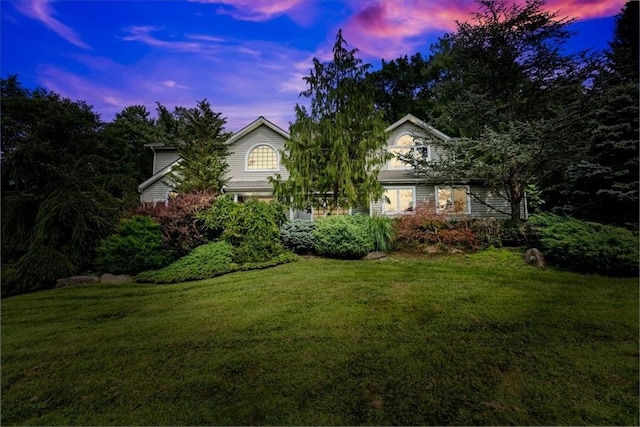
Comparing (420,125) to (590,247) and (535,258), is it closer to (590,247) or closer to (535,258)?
(535,258)

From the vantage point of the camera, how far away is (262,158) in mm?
13922

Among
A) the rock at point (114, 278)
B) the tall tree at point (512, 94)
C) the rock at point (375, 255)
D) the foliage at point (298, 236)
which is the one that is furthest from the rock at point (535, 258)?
the rock at point (114, 278)

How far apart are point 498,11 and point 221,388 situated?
11.5m

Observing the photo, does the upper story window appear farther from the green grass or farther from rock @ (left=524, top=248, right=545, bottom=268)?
the green grass

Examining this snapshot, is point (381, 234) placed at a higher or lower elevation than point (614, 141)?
lower

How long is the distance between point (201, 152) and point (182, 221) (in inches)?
188

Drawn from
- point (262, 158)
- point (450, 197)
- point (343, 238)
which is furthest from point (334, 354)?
point (262, 158)

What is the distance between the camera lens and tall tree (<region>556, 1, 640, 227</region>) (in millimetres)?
5625

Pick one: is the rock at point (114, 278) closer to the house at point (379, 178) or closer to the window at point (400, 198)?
the house at point (379, 178)

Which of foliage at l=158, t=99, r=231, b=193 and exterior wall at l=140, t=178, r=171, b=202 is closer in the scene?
foliage at l=158, t=99, r=231, b=193

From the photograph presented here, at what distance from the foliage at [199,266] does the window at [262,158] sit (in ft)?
22.8

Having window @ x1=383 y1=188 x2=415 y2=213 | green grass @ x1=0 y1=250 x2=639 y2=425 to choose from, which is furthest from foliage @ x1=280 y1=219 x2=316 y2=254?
window @ x1=383 y1=188 x2=415 y2=213

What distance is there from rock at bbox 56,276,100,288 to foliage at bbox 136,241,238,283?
1045 mm

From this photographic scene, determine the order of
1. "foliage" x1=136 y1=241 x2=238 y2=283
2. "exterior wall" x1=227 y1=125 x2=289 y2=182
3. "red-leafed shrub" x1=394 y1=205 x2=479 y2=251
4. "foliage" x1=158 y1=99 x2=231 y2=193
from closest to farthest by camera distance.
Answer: "foliage" x1=136 y1=241 x2=238 y2=283
"red-leafed shrub" x1=394 y1=205 x2=479 y2=251
"foliage" x1=158 y1=99 x2=231 y2=193
"exterior wall" x1=227 y1=125 x2=289 y2=182
